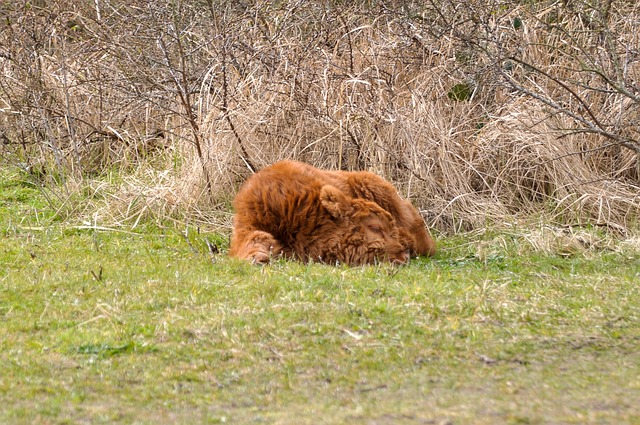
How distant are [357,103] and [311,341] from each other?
5843 mm

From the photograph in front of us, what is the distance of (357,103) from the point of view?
1094 centimetres

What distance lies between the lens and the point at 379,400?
4.47 m

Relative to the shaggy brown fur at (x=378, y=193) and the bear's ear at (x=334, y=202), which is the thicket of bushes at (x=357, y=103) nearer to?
the shaggy brown fur at (x=378, y=193)

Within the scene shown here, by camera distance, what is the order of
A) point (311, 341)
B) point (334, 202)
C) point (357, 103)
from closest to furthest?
1. point (311, 341)
2. point (334, 202)
3. point (357, 103)

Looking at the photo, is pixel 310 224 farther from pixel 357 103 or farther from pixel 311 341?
pixel 357 103

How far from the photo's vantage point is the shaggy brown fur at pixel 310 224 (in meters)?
7.97

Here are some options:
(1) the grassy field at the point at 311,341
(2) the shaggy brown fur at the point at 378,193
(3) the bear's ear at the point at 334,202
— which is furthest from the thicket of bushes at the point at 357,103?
(3) the bear's ear at the point at 334,202

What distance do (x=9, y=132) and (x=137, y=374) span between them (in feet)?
29.7

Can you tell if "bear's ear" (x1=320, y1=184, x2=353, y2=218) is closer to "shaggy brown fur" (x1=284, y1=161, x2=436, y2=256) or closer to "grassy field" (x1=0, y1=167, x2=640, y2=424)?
"shaggy brown fur" (x1=284, y1=161, x2=436, y2=256)

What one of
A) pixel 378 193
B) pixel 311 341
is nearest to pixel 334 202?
pixel 378 193

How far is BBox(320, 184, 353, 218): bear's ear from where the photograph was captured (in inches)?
312

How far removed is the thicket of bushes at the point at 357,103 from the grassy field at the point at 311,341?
2.24m

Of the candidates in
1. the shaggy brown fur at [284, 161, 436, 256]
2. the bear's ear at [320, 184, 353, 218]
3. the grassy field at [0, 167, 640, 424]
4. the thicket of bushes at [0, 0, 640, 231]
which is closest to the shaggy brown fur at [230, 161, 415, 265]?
the bear's ear at [320, 184, 353, 218]

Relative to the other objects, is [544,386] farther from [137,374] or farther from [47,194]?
[47,194]
